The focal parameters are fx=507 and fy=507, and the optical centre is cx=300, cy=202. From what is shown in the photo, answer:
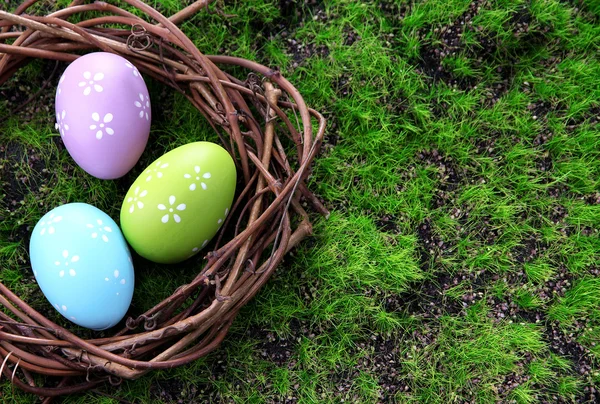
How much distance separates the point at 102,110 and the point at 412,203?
875 millimetres

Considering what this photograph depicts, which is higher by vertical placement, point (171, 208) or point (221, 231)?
point (171, 208)

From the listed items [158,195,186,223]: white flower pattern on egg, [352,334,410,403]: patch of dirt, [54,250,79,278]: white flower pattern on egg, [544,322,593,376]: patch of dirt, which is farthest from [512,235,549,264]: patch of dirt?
[54,250,79,278]: white flower pattern on egg

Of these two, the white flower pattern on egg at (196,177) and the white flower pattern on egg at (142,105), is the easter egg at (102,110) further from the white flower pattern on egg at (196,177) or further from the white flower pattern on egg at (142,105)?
the white flower pattern on egg at (196,177)

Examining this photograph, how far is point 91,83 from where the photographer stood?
120 centimetres

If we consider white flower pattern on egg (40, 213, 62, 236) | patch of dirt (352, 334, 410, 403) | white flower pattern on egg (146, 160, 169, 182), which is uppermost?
white flower pattern on egg (146, 160, 169, 182)

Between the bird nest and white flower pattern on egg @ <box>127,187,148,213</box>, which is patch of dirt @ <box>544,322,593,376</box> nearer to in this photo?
the bird nest

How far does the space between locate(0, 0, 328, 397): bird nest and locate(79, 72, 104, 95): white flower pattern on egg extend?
0.11 metres

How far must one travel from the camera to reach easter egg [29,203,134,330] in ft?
3.89

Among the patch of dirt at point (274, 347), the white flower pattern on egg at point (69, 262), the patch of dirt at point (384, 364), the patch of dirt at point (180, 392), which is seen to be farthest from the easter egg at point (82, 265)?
the patch of dirt at point (384, 364)

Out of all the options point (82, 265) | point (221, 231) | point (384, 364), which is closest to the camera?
point (82, 265)

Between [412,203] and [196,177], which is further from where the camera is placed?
[412,203]

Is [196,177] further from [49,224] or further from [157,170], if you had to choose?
[49,224]

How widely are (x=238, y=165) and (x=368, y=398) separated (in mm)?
744

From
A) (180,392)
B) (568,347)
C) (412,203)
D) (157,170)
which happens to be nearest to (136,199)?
(157,170)
